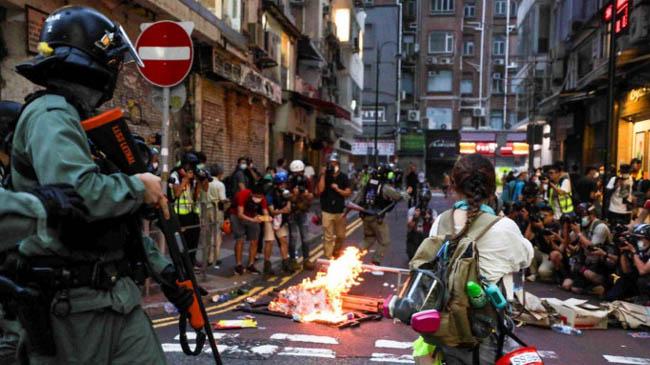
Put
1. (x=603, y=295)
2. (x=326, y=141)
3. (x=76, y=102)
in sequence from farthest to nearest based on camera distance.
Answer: (x=326, y=141)
(x=603, y=295)
(x=76, y=102)

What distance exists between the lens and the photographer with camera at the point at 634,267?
725cm

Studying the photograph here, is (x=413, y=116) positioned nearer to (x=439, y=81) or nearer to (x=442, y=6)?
(x=439, y=81)

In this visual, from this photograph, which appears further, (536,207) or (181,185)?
(536,207)

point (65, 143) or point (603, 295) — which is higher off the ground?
point (65, 143)

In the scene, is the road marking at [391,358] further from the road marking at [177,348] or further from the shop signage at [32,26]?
the shop signage at [32,26]

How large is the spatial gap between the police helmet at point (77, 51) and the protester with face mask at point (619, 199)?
11626 mm

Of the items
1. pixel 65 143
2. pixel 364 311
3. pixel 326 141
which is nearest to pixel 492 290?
pixel 65 143

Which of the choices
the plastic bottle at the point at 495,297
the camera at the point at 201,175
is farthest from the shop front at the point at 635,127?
the plastic bottle at the point at 495,297

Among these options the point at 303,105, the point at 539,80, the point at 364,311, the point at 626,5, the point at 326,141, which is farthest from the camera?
the point at 326,141

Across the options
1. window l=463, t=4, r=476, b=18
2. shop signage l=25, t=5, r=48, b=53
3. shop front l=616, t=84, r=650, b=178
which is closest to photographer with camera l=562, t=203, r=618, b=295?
shop front l=616, t=84, r=650, b=178

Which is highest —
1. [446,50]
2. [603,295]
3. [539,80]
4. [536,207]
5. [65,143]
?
[446,50]

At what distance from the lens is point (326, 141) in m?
34.4

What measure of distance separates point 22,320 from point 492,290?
210cm

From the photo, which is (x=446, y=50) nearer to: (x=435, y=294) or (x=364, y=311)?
(x=364, y=311)
